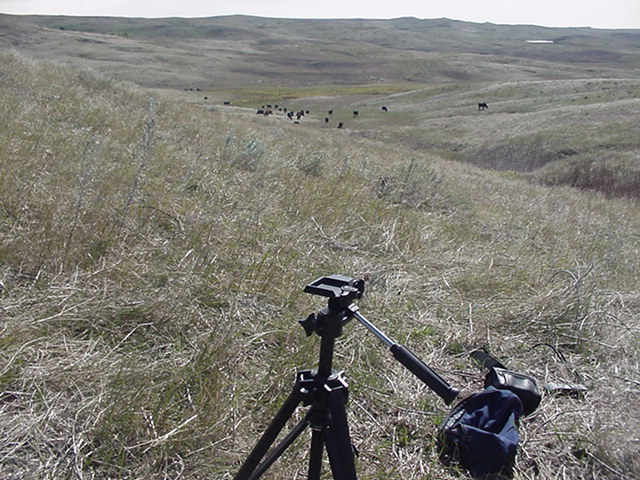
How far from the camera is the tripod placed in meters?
1.49

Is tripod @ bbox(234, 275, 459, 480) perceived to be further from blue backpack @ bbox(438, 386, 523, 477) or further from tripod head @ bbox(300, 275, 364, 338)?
blue backpack @ bbox(438, 386, 523, 477)

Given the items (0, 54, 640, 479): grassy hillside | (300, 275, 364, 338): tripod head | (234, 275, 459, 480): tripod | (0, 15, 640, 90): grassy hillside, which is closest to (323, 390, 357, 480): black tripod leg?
(234, 275, 459, 480): tripod

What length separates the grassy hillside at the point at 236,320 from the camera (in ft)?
7.03

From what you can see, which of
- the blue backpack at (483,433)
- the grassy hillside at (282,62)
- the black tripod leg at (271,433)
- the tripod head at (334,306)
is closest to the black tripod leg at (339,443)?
the black tripod leg at (271,433)

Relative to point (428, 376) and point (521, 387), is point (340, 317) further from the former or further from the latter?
point (521, 387)

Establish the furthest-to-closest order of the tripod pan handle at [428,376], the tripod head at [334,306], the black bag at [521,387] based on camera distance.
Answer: the black bag at [521,387] < the tripod head at [334,306] < the tripod pan handle at [428,376]

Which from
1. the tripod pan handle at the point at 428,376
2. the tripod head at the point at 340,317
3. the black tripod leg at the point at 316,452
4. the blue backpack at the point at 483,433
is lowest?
the blue backpack at the point at 483,433

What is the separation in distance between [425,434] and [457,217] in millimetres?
4747

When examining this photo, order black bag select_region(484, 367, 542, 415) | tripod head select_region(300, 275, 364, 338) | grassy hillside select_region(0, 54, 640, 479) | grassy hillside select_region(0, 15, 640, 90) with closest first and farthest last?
tripod head select_region(300, 275, 364, 338), grassy hillside select_region(0, 54, 640, 479), black bag select_region(484, 367, 542, 415), grassy hillside select_region(0, 15, 640, 90)

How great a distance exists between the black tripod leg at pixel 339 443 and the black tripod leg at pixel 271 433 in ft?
0.40

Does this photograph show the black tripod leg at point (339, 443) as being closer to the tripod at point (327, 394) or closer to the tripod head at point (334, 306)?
the tripod at point (327, 394)

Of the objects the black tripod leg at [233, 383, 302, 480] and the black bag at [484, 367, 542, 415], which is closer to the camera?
the black tripod leg at [233, 383, 302, 480]

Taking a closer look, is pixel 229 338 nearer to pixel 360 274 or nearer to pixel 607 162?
pixel 360 274

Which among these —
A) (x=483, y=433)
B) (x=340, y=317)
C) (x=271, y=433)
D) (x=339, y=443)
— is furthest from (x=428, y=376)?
(x=483, y=433)
